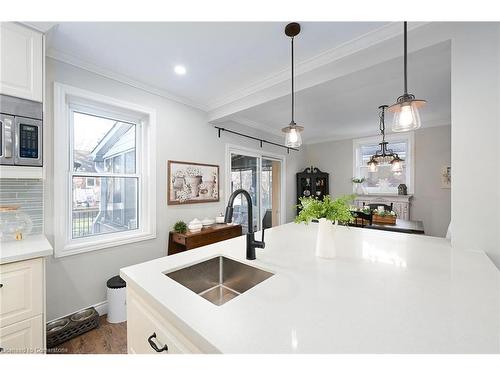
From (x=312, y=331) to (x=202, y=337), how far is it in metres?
0.33

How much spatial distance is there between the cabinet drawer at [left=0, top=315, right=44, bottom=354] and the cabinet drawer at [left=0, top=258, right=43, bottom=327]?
0.04 m

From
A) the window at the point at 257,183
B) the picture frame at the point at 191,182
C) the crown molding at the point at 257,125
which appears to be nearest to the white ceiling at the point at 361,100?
the crown molding at the point at 257,125

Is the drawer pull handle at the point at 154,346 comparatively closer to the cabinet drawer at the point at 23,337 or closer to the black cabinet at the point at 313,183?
the cabinet drawer at the point at 23,337

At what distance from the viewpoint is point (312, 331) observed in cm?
61

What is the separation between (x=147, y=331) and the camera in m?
0.88

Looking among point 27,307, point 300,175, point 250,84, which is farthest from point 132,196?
point 300,175

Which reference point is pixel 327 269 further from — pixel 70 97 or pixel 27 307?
pixel 70 97

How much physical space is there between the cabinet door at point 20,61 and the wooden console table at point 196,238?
184 centimetres

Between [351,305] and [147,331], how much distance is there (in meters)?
0.84

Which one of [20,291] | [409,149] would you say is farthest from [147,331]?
[409,149]

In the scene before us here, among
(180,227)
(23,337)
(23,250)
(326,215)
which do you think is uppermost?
(326,215)

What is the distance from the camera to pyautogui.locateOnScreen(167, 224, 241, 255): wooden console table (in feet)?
8.45

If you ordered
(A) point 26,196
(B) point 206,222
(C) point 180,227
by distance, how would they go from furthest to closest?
(B) point 206,222 → (C) point 180,227 → (A) point 26,196

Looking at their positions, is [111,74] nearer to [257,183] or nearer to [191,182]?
[191,182]
